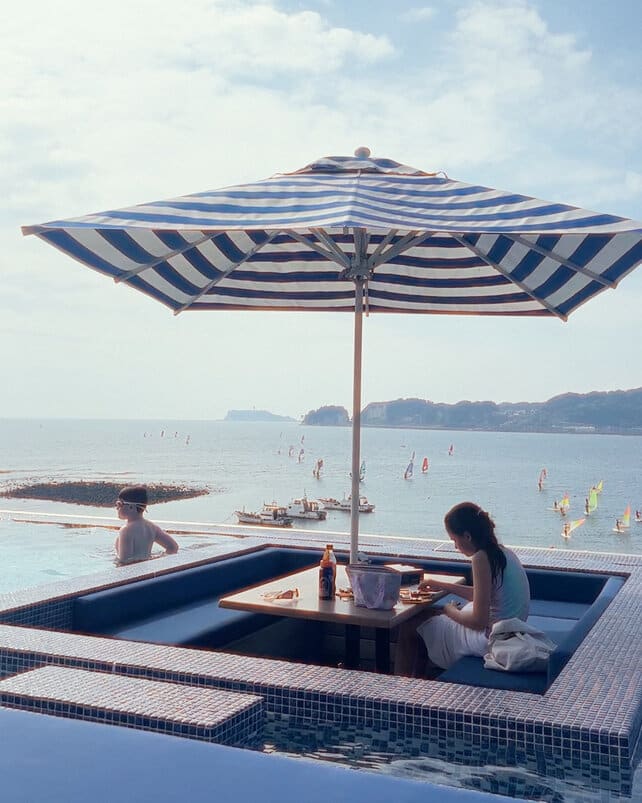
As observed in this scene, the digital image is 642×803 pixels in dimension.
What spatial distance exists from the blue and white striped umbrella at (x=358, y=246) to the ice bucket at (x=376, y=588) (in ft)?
1.82

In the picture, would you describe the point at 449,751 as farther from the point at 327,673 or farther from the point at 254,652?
the point at 254,652

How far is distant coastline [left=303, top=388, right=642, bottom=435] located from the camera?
129500mm

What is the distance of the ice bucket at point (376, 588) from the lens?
3537 mm

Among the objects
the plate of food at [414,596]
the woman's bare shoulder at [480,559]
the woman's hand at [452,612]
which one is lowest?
the woman's hand at [452,612]

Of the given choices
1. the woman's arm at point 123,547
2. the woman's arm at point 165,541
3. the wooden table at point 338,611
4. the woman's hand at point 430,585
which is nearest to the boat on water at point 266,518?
the woman's arm at point 165,541

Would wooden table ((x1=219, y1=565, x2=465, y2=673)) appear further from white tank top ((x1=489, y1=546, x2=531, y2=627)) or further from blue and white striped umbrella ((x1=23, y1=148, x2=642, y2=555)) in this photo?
blue and white striped umbrella ((x1=23, y1=148, x2=642, y2=555))

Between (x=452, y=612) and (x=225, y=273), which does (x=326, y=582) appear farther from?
(x=225, y=273)

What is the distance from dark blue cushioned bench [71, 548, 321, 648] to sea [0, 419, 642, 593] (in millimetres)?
2146

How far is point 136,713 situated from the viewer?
8.45ft

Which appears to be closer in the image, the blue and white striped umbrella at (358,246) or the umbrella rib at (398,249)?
the blue and white striped umbrella at (358,246)

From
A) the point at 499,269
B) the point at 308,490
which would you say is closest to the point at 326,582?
the point at 499,269

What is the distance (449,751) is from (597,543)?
5408cm

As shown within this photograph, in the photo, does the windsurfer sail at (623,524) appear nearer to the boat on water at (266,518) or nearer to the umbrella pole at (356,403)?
the boat on water at (266,518)

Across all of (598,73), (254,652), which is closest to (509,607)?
(254,652)
